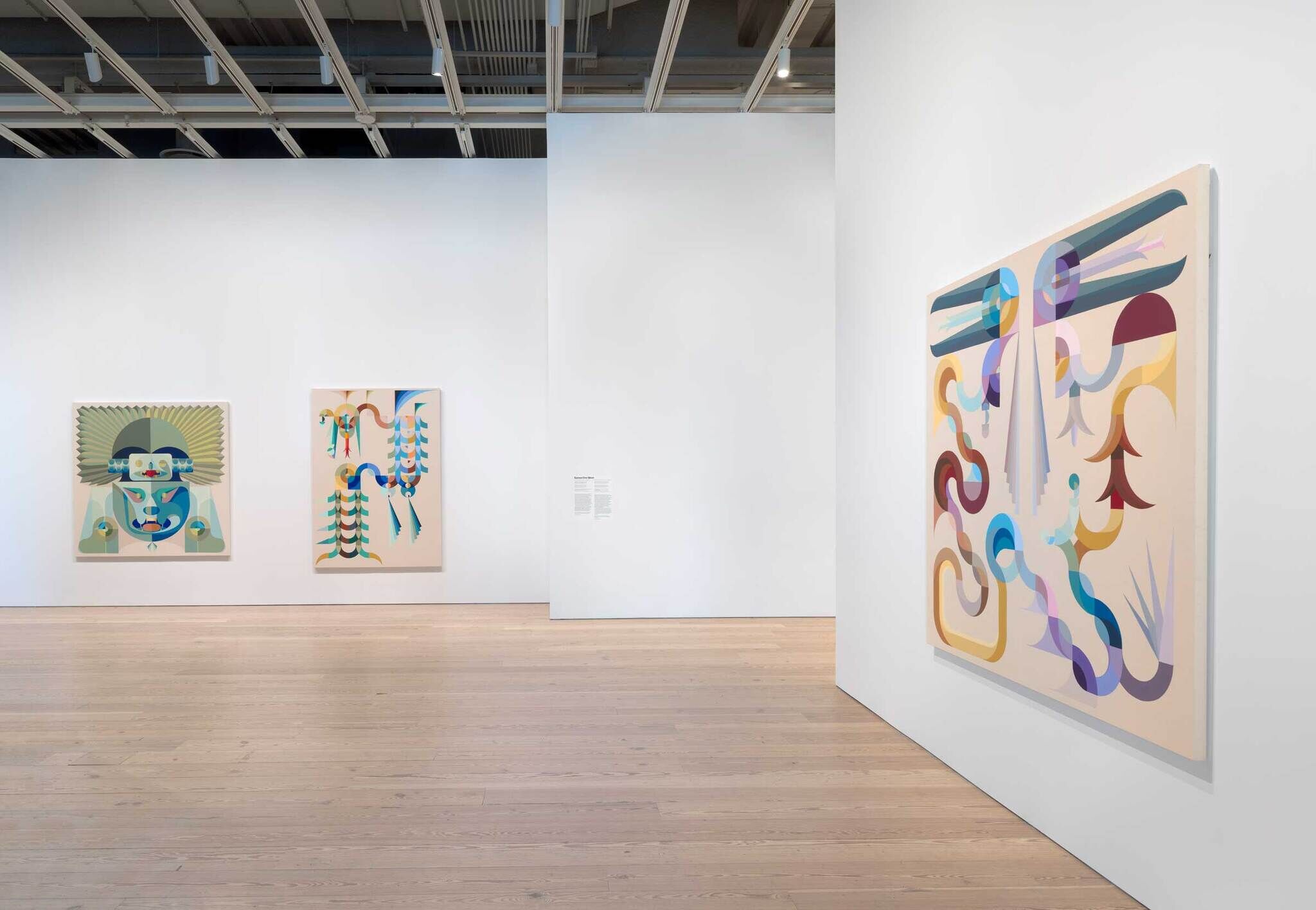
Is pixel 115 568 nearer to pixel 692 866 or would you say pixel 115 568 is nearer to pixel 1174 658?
pixel 692 866

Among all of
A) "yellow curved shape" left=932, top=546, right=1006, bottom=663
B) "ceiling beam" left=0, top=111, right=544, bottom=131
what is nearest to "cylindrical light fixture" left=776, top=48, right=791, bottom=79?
"ceiling beam" left=0, top=111, right=544, bottom=131

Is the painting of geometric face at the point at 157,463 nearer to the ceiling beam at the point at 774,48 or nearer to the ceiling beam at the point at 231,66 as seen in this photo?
the ceiling beam at the point at 231,66

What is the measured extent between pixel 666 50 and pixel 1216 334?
17.0 ft

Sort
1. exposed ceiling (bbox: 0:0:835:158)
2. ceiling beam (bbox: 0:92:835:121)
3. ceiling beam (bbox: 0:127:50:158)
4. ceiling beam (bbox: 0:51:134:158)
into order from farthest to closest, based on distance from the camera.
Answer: ceiling beam (bbox: 0:127:50:158) < ceiling beam (bbox: 0:92:835:121) < exposed ceiling (bbox: 0:0:835:158) < ceiling beam (bbox: 0:51:134:158)

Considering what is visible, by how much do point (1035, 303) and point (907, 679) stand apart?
6.83 ft

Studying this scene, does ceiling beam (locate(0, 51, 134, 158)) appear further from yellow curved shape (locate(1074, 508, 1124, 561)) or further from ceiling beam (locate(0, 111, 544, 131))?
yellow curved shape (locate(1074, 508, 1124, 561))

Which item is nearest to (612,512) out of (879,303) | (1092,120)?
(879,303)

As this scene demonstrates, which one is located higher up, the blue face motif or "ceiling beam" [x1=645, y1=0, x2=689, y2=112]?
"ceiling beam" [x1=645, y1=0, x2=689, y2=112]

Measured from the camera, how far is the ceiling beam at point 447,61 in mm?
6043

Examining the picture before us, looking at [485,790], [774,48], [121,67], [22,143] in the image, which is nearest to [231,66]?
[121,67]

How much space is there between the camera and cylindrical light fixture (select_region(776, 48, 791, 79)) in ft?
22.1

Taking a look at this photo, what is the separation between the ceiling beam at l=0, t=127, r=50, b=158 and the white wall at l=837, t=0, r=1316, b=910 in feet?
24.5

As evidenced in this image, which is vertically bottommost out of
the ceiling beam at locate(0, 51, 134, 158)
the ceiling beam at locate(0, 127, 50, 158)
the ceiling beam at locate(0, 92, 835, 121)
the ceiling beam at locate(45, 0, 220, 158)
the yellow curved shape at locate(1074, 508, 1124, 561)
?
the yellow curved shape at locate(1074, 508, 1124, 561)

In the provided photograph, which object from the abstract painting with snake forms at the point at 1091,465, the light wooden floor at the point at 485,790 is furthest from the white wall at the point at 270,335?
the abstract painting with snake forms at the point at 1091,465
